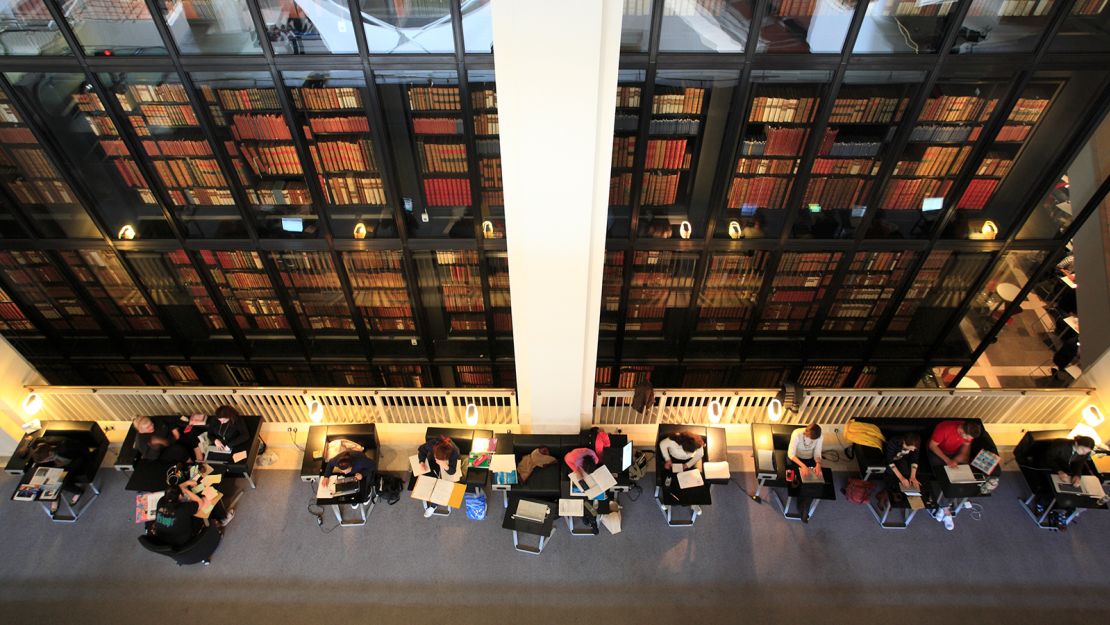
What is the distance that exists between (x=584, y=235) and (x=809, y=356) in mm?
3599

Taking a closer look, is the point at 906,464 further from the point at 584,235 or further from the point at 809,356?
the point at 584,235

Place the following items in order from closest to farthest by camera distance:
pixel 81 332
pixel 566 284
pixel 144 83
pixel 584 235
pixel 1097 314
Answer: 1. pixel 584 235
2. pixel 566 284
3. pixel 144 83
4. pixel 1097 314
5. pixel 81 332

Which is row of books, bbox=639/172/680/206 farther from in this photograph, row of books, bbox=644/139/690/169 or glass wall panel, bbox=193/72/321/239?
Answer: glass wall panel, bbox=193/72/321/239

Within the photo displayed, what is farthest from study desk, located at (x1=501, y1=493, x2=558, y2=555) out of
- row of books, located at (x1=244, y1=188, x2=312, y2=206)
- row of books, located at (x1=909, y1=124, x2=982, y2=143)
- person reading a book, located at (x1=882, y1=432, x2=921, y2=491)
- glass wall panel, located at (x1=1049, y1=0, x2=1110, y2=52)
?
glass wall panel, located at (x1=1049, y1=0, x2=1110, y2=52)

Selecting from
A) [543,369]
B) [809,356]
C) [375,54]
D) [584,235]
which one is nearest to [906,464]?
[809,356]

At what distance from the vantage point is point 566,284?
437cm

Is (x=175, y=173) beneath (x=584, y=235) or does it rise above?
beneath

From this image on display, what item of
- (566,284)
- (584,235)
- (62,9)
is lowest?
(566,284)

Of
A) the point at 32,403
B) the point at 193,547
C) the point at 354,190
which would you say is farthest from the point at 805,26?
the point at 32,403

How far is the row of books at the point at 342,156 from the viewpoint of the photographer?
16.8 feet

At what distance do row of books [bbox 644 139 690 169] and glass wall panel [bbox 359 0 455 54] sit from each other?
5.52ft

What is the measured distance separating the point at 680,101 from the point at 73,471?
18.8 feet

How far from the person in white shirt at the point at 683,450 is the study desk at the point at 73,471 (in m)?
4.82

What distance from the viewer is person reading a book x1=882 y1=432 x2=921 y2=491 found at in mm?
5219
